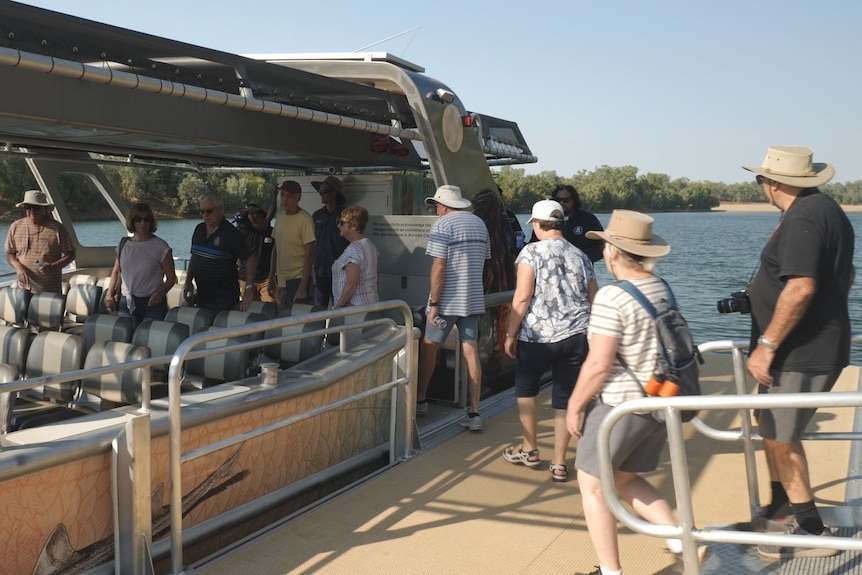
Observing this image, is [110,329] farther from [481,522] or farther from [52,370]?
[481,522]

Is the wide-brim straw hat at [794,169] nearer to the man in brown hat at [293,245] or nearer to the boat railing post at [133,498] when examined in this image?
the boat railing post at [133,498]

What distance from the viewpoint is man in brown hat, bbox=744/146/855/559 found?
2953mm

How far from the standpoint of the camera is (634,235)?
2.81 meters

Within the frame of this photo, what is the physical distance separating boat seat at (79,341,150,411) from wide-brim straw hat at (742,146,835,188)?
2901 millimetres

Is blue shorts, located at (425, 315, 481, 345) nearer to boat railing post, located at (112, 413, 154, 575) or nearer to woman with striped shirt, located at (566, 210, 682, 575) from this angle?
woman with striped shirt, located at (566, 210, 682, 575)

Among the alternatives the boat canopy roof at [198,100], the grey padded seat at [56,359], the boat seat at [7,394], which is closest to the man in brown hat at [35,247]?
the boat canopy roof at [198,100]

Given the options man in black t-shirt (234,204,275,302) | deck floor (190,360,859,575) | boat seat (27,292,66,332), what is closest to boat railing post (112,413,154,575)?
deck floor (190,360,859,575)

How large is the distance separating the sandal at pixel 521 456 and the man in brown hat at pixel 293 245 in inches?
95.4

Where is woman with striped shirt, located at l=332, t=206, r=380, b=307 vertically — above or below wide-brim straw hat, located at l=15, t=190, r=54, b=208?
below

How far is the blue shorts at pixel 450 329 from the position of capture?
5.14 metres

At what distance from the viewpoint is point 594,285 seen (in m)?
4.49

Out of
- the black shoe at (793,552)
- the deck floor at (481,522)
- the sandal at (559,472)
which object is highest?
the black shoe at (793,552)

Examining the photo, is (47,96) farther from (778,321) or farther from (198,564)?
(778,321)

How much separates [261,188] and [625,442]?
13.2 metres
